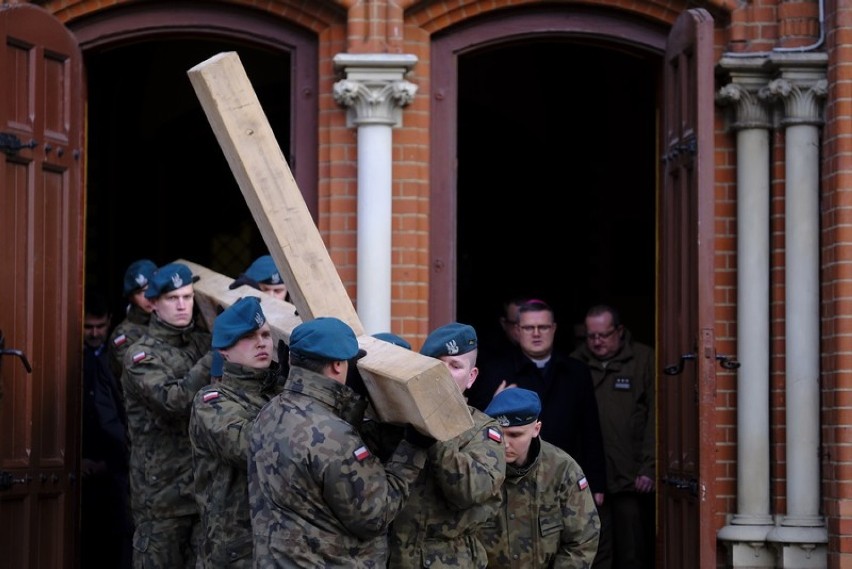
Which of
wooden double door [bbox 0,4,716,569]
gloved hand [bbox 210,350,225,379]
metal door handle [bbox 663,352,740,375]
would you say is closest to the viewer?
gloved hand [bbox 210,350,225,379]

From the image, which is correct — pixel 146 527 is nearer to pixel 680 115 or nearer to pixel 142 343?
pixel 142 343

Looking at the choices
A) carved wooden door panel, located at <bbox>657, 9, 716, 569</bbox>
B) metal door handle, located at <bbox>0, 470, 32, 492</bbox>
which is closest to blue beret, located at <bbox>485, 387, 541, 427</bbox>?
carved wooden door panel, located at <bbox>657, 9, 716, 569</bbox>

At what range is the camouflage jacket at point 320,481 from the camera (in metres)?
5.85

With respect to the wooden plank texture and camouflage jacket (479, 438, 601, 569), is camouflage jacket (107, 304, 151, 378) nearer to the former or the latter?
the wooden plank texture

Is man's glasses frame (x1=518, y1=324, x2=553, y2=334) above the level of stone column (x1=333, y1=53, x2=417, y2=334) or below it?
below

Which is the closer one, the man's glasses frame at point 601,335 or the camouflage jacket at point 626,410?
the camouflage jacket at point 626,410

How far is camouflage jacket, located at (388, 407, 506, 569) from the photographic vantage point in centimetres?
625

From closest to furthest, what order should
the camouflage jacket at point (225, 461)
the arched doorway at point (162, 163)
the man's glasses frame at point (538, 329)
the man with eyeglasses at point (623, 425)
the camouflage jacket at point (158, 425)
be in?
the camouflage jacket at point (225, 461) < the camouflage jacket at point (158, 425) < the man's glasses frame at point (538, 329) < the man with eyeglasses at point (623, 425) < the arched doorway at point (162, 163)

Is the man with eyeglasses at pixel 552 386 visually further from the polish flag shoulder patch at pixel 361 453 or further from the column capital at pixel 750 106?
the polish flag shoulder patch at pixel 361 453

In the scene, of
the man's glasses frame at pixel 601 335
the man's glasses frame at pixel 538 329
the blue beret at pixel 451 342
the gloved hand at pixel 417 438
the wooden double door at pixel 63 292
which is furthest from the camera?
the man's glasses frame at pixel 601 335

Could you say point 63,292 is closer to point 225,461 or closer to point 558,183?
point 225,461

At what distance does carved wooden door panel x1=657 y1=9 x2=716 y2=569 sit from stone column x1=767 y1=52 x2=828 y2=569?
1.75 ft

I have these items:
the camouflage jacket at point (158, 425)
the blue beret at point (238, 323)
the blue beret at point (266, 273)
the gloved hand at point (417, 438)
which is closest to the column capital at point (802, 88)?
the blue beret at point (266, 273)

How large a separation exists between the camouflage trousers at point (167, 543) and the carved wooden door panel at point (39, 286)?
2.25ft
